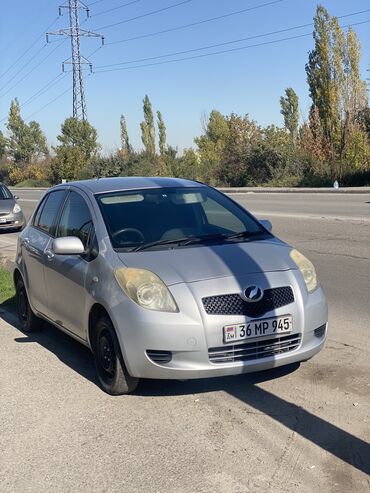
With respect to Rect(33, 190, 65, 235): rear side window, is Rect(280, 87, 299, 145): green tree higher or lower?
higher

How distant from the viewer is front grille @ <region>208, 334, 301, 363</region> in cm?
398

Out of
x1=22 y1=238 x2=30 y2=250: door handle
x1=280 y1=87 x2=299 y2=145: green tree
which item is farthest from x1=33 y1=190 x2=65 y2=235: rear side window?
x1=280 y1=87 x2=299 y2=145: green tree

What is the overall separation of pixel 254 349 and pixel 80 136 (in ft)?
188

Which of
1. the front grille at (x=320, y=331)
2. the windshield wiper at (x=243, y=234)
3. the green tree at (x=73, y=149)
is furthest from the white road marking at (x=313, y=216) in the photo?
the green tree at (x=73, y=149)

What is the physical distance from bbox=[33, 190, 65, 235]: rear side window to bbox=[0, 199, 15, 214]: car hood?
11.2 metres

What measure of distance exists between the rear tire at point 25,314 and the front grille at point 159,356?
2.43 metres

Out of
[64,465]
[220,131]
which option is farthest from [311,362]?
[220,131]

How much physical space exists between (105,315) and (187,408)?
2.90 ft

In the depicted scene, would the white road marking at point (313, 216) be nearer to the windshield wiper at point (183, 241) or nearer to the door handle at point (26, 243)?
the door handle at point (26, 243)

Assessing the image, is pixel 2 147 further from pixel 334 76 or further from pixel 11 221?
pixel 11 221

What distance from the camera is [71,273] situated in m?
4.84

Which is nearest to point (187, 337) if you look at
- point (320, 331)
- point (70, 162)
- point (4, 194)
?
point (320, 331)

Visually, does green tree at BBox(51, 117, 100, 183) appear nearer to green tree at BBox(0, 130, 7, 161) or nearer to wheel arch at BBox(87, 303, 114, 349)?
green tree at BBox(0, 130, 7, 161)

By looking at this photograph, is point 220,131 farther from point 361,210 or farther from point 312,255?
point 312,255
